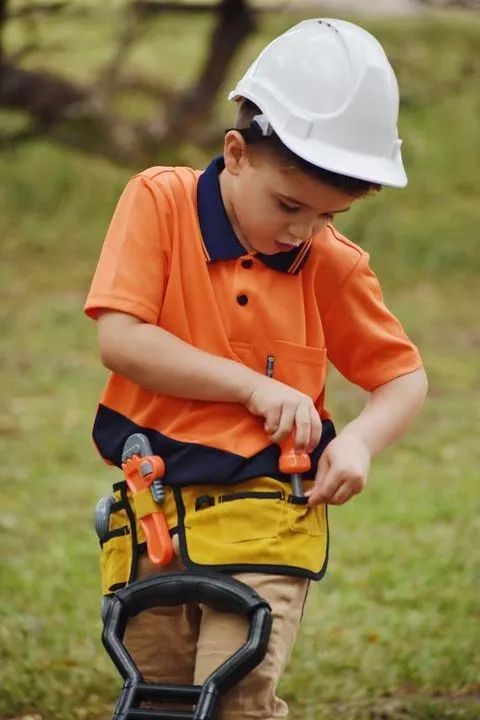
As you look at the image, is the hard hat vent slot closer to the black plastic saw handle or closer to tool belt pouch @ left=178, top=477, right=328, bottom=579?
tool belt pouch @ left=178, top=477, right=328, bottom=579

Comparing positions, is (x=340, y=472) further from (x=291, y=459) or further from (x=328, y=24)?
(x=328, y=24)

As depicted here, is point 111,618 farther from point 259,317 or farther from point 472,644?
point 472,644

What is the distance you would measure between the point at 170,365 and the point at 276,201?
1.17ft

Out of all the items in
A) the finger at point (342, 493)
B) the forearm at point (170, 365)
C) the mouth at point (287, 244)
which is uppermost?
the mouth at point (287, 244)

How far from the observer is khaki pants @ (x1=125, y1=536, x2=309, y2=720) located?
8.32ft

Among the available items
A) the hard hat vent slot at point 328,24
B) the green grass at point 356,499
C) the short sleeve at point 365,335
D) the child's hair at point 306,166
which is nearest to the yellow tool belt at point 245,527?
the short sleeve at point 365,335

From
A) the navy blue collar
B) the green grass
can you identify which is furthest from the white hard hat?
the green grass

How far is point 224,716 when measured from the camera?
252cm

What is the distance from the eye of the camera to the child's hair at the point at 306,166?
2.51 meters

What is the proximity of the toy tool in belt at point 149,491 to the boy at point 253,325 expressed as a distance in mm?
29

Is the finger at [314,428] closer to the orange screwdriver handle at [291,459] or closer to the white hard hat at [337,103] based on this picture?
the orange screwdriver handle at [291,459]

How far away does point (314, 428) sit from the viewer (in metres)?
2.61

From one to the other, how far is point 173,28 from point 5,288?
5.90 meters

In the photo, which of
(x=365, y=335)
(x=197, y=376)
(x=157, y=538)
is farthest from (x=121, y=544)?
(x=365, y=335)
